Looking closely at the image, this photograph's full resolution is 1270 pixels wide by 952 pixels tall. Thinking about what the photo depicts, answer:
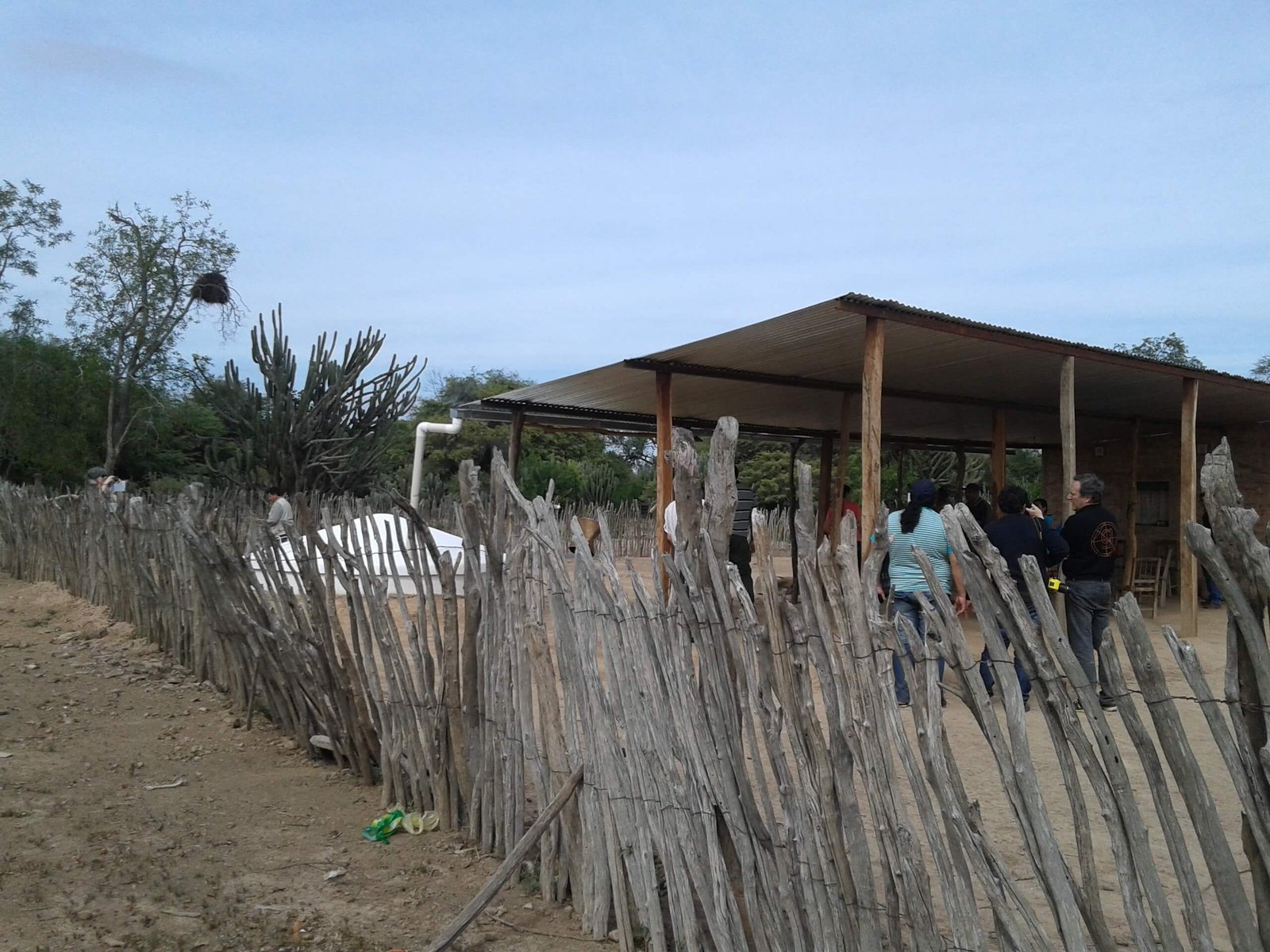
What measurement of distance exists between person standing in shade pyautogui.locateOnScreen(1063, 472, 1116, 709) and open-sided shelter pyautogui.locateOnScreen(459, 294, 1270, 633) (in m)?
1.37

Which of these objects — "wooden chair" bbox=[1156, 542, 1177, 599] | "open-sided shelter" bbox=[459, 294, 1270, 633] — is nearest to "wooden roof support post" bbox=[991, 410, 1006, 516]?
"open-sided shelter" bbox=[459, 294, 1270, 633]

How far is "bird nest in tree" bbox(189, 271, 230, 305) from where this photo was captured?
21031mm

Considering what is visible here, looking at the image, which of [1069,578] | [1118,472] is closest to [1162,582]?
[1118,472]

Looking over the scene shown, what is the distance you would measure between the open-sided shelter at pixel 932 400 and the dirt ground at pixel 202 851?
4.01 meters

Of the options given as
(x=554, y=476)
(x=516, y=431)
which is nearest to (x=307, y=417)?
(x=516, y=431)

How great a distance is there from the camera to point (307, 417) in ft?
56.0

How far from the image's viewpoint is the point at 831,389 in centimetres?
1029

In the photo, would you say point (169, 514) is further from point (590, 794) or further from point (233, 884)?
point (590, 794)

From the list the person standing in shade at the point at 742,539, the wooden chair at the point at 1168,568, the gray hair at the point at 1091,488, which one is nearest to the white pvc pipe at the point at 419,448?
the person standing in shade at the point at 742,539

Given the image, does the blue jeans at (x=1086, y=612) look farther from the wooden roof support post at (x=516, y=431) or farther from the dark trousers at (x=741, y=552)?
the wooden roof support post at (x=516, y=431)

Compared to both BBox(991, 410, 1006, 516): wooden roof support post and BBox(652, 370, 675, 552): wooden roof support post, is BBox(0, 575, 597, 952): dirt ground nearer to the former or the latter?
BBox(652, 370, 675, 552): wooden roof support post

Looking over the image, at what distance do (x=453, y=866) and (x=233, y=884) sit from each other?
807 millimetres

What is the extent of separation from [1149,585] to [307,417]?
43.1 ft

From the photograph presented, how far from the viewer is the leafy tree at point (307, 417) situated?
17016 millimetres
